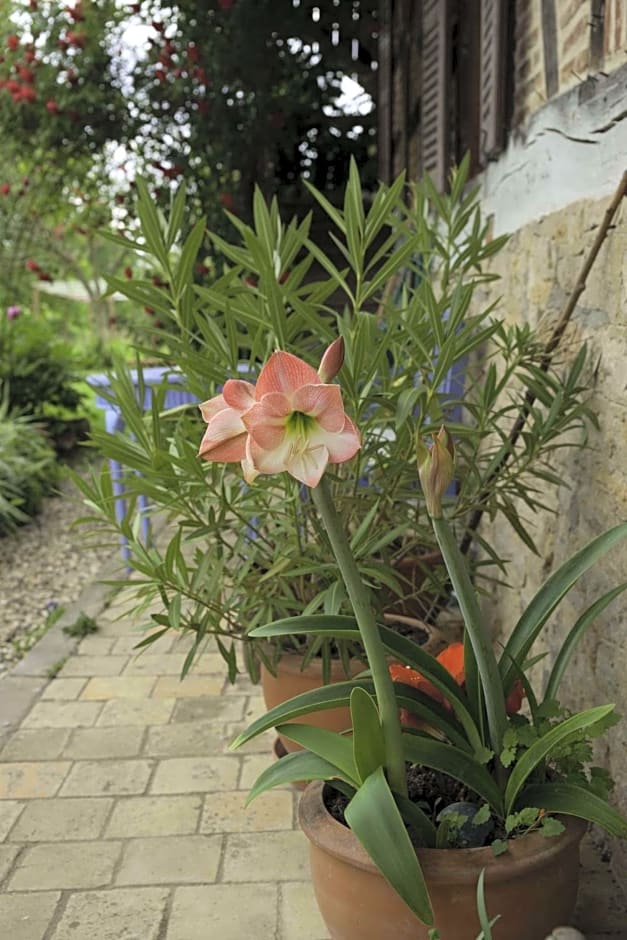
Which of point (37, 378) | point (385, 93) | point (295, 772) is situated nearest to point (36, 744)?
point (295, 772)

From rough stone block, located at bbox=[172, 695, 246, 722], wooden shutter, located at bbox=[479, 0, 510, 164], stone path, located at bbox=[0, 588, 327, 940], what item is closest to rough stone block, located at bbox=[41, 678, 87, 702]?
stone path, located at bbox=[0, 588, 327, 940]

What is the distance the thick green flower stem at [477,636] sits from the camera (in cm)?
162

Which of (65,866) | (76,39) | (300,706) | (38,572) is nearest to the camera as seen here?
(300,706)

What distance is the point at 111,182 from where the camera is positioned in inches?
266

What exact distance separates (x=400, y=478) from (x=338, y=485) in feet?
0.48

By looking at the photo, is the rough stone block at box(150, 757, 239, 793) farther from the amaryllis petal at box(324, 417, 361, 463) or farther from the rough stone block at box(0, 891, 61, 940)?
the amaryllis petal at box(324, 417, 361, 463)

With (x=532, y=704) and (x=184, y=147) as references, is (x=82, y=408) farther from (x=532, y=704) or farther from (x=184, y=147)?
(x=532, y=704)

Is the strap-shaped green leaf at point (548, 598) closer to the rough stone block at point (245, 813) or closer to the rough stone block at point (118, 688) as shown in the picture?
the rough stone block at point (245, 813)

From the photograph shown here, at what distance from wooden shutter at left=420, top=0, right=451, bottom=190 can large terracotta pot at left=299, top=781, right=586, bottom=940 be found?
10.2 ft

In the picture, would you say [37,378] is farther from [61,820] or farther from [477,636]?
[477,636]

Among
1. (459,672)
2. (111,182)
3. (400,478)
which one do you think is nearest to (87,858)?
(459,672)

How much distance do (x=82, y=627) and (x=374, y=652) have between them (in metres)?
2.39

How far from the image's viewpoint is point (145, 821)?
2439mm

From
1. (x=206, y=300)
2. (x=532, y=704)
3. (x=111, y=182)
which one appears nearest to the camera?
(x=532, y=704)
